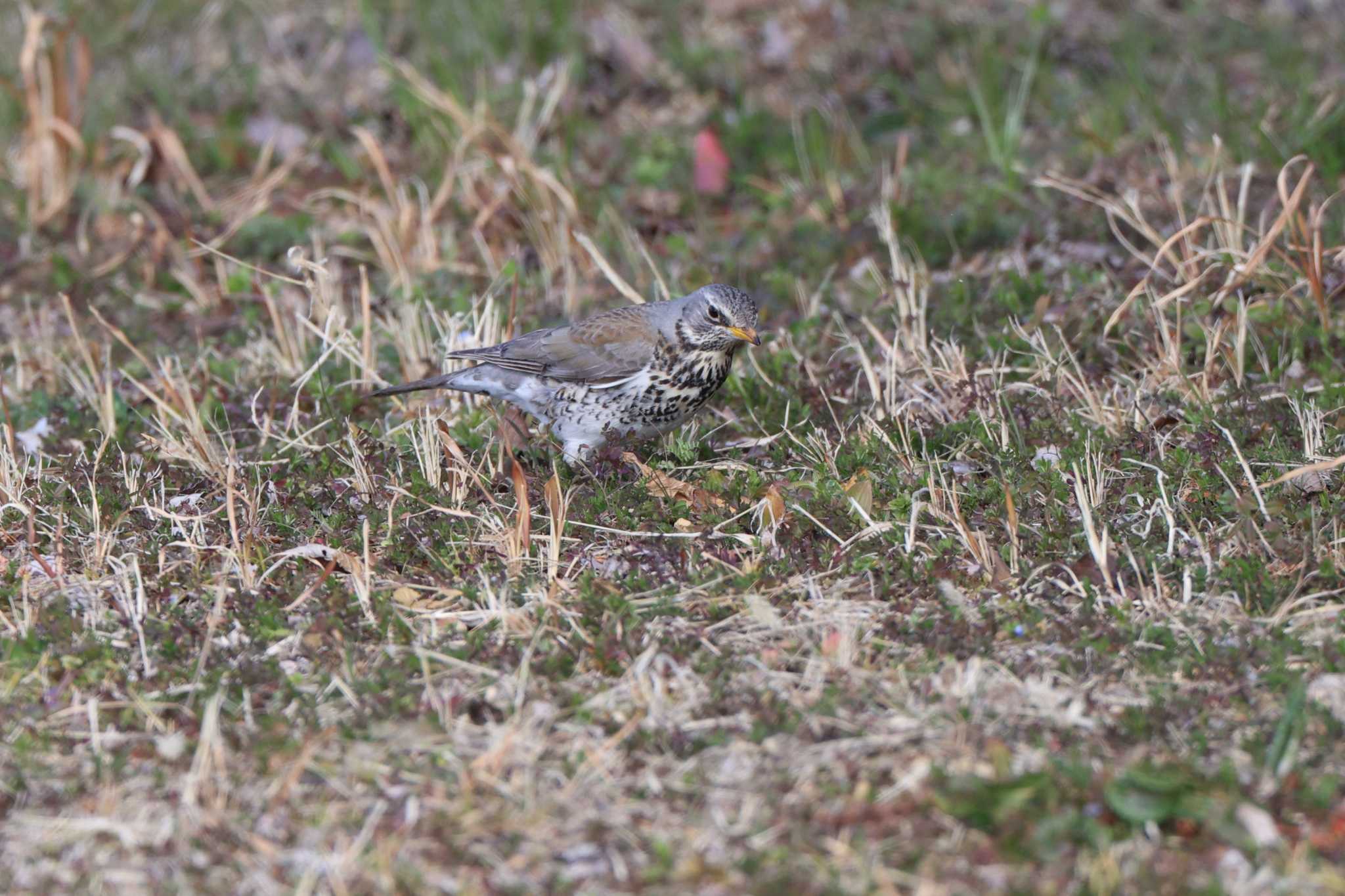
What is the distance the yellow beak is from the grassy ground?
46 cm

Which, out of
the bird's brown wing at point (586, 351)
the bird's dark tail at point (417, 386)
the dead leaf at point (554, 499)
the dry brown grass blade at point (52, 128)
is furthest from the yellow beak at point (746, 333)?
the dry brown grass blade at point (52, 128)

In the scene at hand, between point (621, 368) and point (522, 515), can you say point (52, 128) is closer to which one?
point (621, 368)

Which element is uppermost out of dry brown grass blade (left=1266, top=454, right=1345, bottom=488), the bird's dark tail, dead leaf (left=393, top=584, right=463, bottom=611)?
dry brown grass blade (left=1266, top=454, right=1345, bottom=488)

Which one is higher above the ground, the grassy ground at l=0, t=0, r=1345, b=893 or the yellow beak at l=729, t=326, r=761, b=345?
the yellow beak at l=729, t=326, r=761, b=345

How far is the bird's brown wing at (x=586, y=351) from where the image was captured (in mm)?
6492

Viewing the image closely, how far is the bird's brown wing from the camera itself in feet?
21.3

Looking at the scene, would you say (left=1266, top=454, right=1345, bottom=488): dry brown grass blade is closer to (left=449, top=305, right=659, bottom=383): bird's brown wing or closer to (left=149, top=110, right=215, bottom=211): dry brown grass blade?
(left=449, top=305, right=659, bottom=383): bird's brown wing

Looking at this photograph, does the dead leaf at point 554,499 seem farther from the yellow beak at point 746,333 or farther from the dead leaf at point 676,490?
the yellow beak at point 746,333

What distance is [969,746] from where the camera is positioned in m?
4.33

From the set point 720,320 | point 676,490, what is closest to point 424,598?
point 676,490

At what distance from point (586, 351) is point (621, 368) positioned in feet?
0.81

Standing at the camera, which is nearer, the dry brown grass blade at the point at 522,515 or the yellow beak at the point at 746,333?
the dry brown grass blade at the point at 522,515

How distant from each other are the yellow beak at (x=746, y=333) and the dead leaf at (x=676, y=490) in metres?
0.65

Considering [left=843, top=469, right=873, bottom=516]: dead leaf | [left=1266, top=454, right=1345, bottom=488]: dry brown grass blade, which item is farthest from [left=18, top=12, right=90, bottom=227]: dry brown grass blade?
[left=1266, top=454, right=1345, bottom=488]: dry brown grass blade
